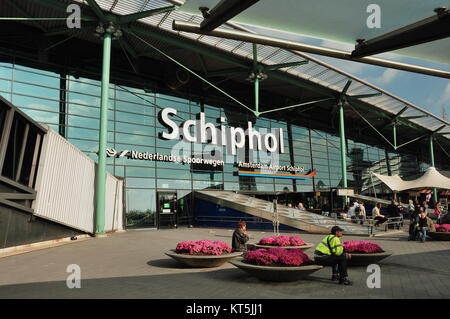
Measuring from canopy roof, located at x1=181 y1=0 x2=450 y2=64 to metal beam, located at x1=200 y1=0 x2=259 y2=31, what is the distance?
0.10m

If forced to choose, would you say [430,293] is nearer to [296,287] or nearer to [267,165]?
[296,287]

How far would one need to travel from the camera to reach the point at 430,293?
6.97 meters

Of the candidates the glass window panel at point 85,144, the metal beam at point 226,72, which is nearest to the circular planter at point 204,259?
the glass window panel at point 85,144

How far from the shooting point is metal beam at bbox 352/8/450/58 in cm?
217

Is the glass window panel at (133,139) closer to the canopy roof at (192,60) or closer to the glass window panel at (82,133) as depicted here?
the glass window panel at (82,133)

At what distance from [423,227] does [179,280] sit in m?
12.5

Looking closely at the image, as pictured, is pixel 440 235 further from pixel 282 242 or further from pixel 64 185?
pixel 64 185

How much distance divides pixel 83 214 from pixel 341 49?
17.3 m

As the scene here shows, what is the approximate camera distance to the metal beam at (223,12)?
6.63ft

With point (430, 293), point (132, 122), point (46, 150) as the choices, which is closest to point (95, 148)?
point (132, 122)

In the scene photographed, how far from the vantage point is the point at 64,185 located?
15.9 m

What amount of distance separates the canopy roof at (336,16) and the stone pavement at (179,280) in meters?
5.23

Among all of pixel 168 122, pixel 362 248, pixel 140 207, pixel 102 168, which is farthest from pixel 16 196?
pixel 168 122

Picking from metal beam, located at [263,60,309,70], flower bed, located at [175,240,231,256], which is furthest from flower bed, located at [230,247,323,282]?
metal beam, located at [263,60,309,70]
